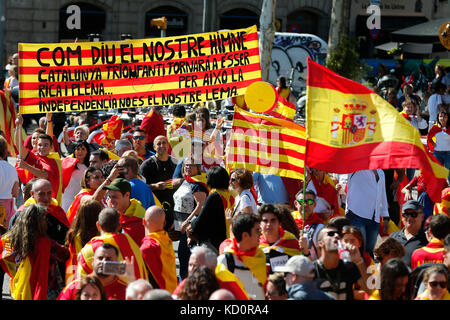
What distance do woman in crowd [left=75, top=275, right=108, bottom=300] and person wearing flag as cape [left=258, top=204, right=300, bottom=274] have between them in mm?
1687

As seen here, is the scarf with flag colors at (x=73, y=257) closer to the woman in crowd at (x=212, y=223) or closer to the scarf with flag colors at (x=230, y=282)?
the scarf with flag colors at (x=230, y=282)

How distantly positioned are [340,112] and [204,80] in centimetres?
347

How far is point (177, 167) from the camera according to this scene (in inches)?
384

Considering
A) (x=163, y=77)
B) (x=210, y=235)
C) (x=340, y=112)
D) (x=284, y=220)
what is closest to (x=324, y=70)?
(x=340, y=112)

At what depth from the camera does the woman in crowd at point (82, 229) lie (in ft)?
23.1

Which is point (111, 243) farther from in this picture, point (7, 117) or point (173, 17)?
point (173, 17)

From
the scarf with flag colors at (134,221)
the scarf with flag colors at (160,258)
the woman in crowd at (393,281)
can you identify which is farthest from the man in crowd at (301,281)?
the scarf with flag colors at (134,221)

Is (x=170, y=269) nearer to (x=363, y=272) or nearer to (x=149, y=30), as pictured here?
(x=363, y=272)

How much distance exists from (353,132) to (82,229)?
2.28 metres

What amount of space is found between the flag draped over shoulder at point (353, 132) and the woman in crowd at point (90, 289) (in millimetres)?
2338

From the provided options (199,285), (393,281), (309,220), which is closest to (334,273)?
(393,281)

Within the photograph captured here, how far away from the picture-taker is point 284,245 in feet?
23.3

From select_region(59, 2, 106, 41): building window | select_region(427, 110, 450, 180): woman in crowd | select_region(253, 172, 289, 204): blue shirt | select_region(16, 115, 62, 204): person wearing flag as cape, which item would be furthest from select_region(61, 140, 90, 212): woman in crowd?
select_region(59, 2, 106, 41): building window

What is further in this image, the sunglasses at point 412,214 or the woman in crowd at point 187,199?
the woman in crowd at point 187,199
